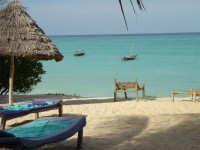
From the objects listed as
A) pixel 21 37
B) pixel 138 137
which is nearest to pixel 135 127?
pixel 138 137

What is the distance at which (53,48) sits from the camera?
891 cm

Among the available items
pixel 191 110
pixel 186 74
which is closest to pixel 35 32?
pixel 191 110

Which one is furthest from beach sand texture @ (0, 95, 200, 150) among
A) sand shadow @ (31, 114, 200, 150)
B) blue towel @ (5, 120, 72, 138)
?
blue towel @ (5, 120, 72, 138)

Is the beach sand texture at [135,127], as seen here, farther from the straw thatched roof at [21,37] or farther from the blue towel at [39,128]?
the straw thatched roof at [21,37]

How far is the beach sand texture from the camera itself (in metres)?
5.10

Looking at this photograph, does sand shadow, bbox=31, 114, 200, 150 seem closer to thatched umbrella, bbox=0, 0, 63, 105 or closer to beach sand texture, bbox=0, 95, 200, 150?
beach sand texture, bbox=0, 95, 200, 150

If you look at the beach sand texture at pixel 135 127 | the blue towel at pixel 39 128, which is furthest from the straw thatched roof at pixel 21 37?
the blue towel at pixel 39 128

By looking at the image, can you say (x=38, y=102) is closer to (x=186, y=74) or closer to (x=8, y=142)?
(x=8, y=142)

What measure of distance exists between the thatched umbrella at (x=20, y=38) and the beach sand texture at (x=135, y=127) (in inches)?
58.1

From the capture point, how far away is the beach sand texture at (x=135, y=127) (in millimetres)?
5098

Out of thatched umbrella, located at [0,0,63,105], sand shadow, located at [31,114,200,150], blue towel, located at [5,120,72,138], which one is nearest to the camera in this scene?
blue towel, located at [5,120,72,138]

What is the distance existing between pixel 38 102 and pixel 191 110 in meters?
3.65

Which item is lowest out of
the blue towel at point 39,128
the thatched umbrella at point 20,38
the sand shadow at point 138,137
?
the sand shadow at point 138,137

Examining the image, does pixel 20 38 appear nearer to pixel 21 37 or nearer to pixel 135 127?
pixel 21 37
